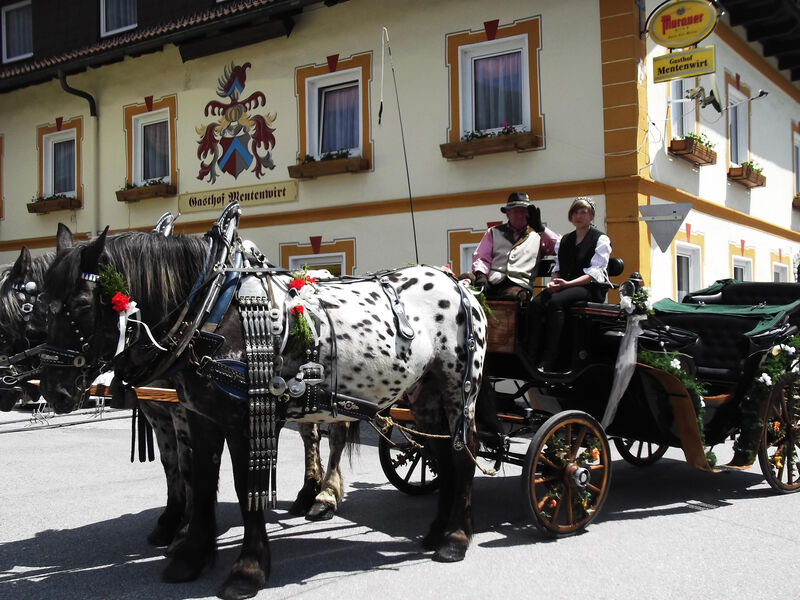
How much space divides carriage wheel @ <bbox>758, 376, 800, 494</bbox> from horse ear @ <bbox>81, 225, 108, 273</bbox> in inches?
185

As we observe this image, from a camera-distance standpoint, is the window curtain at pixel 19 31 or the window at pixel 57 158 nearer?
the window at pixel 57 158

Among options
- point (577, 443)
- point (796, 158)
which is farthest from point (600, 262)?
point (796, 158)

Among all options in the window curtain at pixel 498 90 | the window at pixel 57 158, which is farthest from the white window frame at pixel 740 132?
the window at pixel 57 158

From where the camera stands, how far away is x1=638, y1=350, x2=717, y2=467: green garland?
5.23 meters

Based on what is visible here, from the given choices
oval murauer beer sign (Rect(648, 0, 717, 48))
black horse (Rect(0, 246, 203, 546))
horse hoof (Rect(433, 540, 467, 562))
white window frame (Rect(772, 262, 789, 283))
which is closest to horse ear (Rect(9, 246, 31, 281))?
black horse (Rect(0, 246, 203, 546))

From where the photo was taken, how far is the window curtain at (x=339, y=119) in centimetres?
1115

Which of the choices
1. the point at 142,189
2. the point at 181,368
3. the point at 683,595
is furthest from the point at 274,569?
the point at 142,189

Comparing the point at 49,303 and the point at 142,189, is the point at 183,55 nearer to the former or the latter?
the point at 142,189

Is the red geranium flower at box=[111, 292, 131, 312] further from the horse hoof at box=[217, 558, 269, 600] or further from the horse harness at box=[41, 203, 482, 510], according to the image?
the horse hoof at box=[217, 558, 269, 600]

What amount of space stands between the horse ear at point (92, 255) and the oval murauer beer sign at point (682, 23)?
737 cm

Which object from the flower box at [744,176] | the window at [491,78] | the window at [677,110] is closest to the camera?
the window at [491,78]

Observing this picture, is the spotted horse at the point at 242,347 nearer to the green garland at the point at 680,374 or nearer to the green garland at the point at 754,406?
the green garland at the point at 680,374

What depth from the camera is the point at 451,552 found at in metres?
4.17

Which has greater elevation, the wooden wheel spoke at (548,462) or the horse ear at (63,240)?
the horse ear at (63,240)
